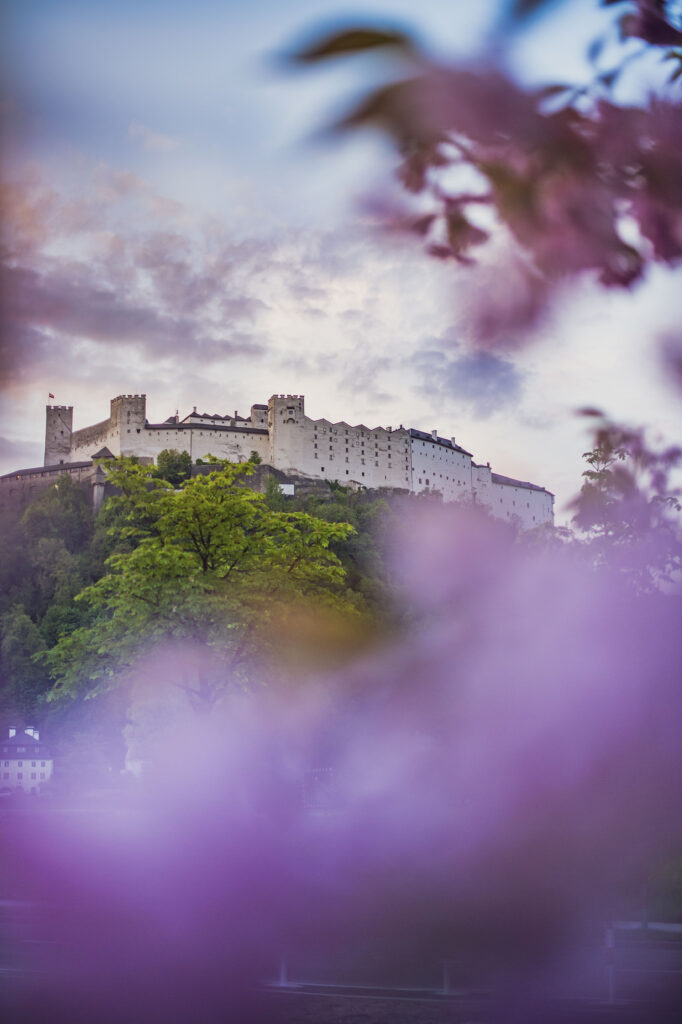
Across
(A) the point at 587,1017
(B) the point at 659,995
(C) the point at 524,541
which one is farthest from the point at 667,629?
(B) the point at 659,995

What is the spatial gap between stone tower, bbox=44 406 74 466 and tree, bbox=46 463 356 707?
68073mm

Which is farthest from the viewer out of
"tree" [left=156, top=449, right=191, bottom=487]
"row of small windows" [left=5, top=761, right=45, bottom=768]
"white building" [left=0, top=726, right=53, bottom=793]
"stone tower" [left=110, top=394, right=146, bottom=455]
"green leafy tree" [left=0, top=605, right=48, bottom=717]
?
"stone tower" [left=110, top=394, right=146, bottom=455]

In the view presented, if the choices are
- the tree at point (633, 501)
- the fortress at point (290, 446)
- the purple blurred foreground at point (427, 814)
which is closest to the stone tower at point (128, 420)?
the fortress at point (290, 446)

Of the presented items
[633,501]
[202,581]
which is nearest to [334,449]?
[202,581]

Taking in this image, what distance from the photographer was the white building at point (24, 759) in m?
45.5

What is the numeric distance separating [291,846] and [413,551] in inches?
247

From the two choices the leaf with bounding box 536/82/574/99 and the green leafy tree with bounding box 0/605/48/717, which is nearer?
the leaf with bounding box 536/82/574/99

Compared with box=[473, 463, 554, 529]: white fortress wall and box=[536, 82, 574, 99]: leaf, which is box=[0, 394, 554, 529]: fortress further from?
box=[536, 82, 574, 99]: leaf

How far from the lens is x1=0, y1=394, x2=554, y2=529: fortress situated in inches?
2931

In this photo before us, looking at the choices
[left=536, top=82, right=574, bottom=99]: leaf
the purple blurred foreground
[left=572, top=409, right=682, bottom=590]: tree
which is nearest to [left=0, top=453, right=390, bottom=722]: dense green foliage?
the purple blurred foreground

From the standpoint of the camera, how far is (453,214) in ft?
5.66

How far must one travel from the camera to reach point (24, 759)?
151 feet

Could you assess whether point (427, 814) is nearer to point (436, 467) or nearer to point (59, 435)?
point (436, 467)

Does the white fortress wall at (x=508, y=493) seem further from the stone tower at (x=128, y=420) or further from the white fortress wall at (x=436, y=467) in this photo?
the stone tower at (x=128, y=420)
